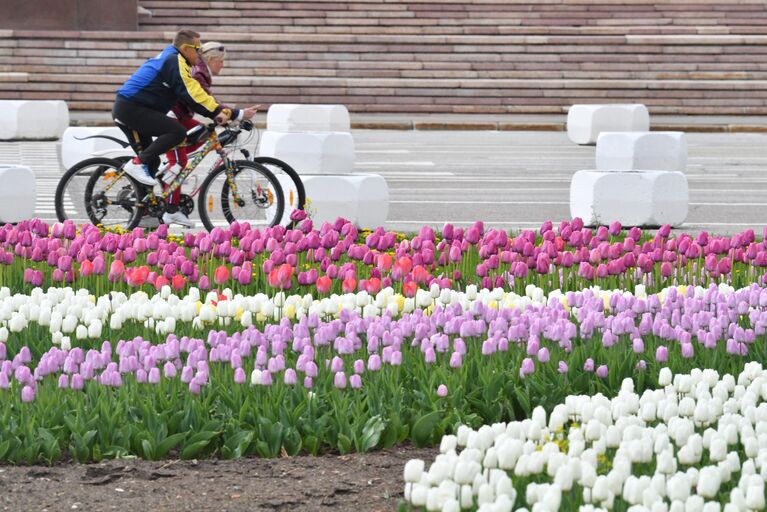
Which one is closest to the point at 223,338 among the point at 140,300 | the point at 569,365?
the point at 140,300

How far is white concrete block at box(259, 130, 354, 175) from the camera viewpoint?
13.9 m

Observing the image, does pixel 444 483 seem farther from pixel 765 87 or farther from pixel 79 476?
pixel 765 87

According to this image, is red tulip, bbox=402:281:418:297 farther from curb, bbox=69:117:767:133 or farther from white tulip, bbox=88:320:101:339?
curb, bbox=69:117:767:133

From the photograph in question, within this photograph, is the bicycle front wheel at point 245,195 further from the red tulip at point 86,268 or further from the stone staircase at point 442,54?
the stone staircase at point 442,54

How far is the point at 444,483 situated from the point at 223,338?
2341 millimetres

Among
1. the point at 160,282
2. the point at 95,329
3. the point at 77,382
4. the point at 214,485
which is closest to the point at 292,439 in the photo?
the point at 214,485

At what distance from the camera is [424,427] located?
5012mm

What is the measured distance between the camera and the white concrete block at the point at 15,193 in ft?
39.7

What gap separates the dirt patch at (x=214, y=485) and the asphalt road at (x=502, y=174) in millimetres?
7684

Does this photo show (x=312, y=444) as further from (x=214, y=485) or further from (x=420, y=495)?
(x=420, y=495)

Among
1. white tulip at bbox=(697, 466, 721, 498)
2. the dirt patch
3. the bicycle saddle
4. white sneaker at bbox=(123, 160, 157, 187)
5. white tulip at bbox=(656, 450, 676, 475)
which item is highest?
the bicycle saddle

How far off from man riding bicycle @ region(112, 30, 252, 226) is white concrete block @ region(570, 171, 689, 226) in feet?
11.3

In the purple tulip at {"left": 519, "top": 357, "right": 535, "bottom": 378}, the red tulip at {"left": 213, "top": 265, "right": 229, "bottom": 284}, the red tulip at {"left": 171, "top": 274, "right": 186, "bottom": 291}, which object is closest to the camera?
the purple tulip at {"left": 519, "top": 357, "right": 535, "bottom": 378}

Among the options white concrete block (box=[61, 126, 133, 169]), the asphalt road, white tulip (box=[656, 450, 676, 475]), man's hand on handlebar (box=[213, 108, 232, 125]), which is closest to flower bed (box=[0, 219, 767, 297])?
man's hand on handlebar (box=[213, 108, 232, 125])
